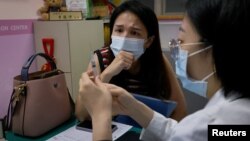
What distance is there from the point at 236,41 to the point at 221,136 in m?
0.24

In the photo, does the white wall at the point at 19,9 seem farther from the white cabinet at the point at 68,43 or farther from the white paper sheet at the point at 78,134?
the white paper sheet at the point at 78,134

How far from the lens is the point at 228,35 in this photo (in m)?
0.62

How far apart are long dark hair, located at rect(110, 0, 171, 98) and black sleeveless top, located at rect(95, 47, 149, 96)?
3 cm

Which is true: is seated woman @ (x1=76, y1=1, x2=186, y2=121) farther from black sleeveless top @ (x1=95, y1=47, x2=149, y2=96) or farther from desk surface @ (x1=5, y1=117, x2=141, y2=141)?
desk surface @ (x1=5, y1=117, x2=141, y2=141)

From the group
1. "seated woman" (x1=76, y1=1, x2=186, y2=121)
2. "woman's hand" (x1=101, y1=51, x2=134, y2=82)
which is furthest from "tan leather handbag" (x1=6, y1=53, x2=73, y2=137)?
"seated woman" (x1=76, y1=1, x2=186, y2=121)

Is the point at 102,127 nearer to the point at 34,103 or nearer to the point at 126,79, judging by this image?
the point at 34,103

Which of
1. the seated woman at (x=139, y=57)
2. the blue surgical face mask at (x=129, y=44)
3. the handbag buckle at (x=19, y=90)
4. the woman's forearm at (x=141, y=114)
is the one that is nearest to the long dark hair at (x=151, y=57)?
the seated woman at (x=139, y=57)

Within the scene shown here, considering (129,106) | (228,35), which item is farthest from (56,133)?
(228,35)

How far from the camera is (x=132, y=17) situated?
1.42 meters

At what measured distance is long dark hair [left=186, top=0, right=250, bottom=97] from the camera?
610 mm

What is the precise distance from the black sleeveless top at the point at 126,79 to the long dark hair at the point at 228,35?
0.79m

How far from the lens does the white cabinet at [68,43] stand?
1933mm

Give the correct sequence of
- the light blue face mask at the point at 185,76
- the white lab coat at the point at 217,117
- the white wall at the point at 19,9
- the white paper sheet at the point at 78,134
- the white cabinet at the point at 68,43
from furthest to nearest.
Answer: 1. the white cabinet at the point at 68,43
2. the white wall at the point at 19,9
3. the white paper sheet at the point at 78,134
4. the light blue face mask at the point at 185,76
5. the white lab coat at the point at 217,117

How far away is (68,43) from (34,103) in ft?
3.27
